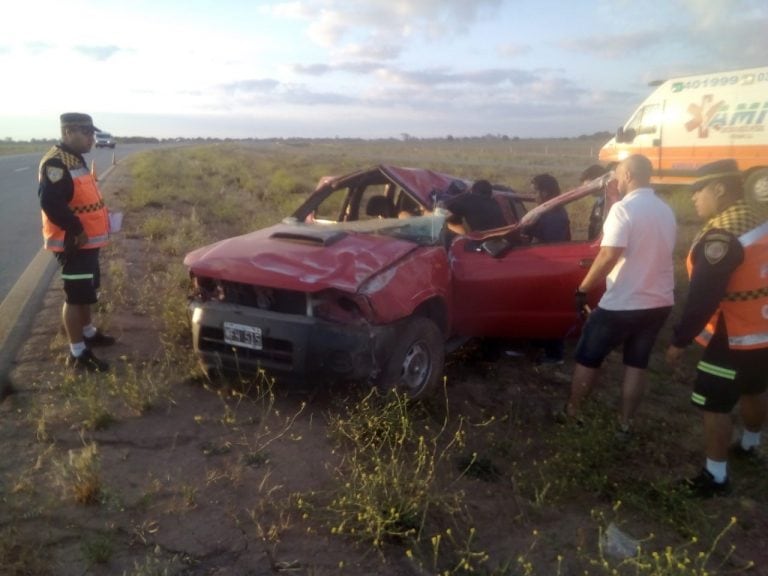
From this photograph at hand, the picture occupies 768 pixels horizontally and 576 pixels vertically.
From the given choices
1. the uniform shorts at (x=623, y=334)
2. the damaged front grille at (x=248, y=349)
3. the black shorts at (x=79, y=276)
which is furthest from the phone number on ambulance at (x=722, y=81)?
the black shorts at (x=79, y=276)

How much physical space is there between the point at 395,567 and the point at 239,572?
681mm

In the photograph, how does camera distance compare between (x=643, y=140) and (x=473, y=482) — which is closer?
(x=473, y=482)

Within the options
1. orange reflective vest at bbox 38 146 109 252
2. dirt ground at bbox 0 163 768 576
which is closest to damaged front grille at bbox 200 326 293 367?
dirt ground at bbox 0 163 768 576

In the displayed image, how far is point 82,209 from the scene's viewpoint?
16.8 feet

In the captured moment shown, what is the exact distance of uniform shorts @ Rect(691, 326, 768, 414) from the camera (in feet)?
12.3

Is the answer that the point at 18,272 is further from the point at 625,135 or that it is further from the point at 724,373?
the point at 625,135

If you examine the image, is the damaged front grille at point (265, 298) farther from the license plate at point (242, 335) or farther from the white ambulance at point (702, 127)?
the white ambulance at point (702, 127)

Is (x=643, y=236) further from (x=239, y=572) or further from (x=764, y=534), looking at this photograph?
(x=239, y=572)

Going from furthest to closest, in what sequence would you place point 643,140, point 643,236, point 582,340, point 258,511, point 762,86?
point 643,140, point 762,86, point 582,340, point 643,236, point 258,511

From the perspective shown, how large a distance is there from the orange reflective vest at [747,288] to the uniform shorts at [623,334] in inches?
23.0

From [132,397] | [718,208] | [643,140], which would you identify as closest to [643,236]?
[718,208]

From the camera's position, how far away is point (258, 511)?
11.1 feet

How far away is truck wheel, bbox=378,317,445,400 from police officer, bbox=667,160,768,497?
4.99ft

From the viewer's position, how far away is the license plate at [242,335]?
4.32 metres
